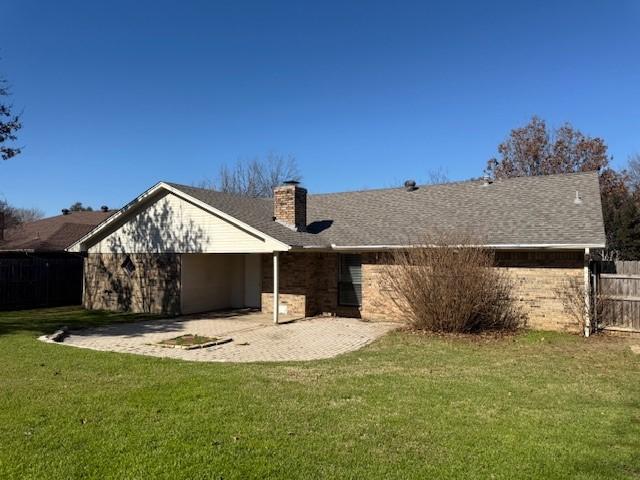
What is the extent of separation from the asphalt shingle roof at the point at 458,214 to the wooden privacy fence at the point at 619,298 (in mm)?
1226

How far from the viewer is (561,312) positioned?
1311 cm

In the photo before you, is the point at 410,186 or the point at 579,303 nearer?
the point at 579,303

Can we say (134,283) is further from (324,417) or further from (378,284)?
(324,417)

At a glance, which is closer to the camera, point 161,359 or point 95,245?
point 161,359

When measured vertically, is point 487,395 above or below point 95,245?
below

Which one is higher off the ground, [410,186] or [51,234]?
[410,186]

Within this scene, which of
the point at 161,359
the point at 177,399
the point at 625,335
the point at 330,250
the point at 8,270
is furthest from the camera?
the point at 8,270

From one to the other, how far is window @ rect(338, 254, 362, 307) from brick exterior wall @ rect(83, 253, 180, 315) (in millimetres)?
5540

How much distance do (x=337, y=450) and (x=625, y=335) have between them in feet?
34.2

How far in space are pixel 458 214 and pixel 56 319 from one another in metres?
13.0

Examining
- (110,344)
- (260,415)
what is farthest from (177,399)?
(110,344)

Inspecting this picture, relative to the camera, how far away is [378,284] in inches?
620

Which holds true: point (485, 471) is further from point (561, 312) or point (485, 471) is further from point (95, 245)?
point (95, 245)

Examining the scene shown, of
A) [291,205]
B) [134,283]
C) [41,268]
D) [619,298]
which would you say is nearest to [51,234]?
[41,268]
